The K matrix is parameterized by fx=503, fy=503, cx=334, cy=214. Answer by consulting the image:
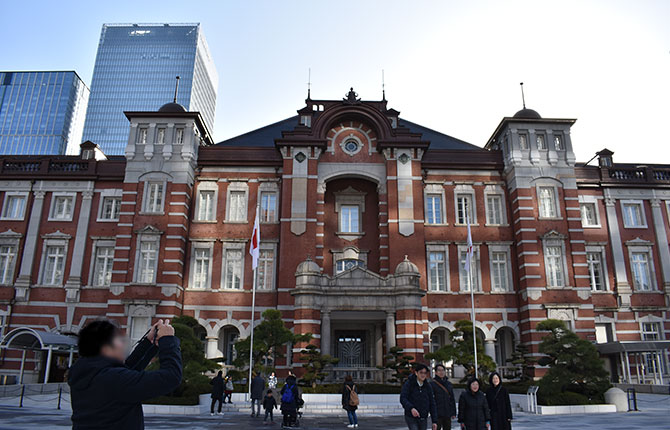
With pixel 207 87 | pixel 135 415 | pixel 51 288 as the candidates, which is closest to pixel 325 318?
pixel 51 288

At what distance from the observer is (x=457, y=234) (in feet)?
97.0

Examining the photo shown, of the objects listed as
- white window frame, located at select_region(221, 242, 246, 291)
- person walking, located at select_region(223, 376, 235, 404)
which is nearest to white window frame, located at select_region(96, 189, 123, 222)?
white window frame, located at select_region(221, 242, 246, 291)

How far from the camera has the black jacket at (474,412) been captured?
8.52 metres

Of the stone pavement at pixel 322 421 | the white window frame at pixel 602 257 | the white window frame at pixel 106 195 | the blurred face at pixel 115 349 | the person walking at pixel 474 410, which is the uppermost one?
the white window frame at pixel 106 195

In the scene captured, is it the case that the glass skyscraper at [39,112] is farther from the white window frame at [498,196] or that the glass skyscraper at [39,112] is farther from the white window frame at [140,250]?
the white window frame at [498,196]

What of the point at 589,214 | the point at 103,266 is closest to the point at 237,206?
the point at 103,266

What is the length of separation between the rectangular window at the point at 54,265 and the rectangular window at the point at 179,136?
914 cm

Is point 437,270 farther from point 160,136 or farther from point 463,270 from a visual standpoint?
point 160,136

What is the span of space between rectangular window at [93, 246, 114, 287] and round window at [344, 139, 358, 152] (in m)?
14.9

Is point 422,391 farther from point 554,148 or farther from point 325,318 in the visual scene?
point 554,148

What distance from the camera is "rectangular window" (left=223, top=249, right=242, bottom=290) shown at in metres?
28.3

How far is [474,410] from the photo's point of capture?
8.54 meters

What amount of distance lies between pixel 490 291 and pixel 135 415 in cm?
2750

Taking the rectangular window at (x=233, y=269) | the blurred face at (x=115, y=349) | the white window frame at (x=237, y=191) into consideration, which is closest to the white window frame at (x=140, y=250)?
the rectangular window at (x=233, y=269)
